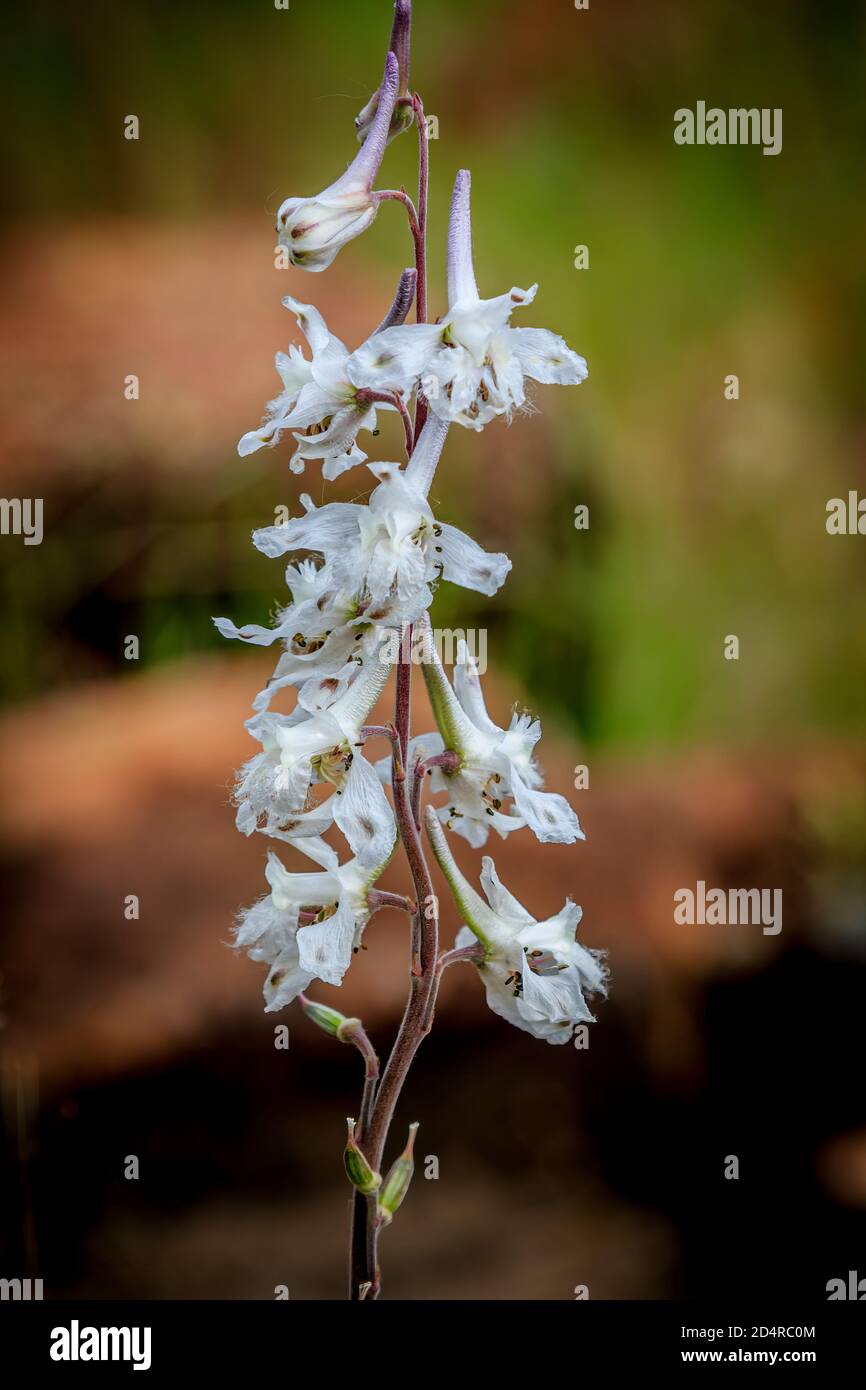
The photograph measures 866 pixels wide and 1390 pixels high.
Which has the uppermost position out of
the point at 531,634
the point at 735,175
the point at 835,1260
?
the point at 735,175

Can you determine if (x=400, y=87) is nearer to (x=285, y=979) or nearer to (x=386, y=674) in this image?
(x=386, y=674)

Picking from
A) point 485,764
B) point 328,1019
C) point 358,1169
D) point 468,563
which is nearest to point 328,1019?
point 328,1019

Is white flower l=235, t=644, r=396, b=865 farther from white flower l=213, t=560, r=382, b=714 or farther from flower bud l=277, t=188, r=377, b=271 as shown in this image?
flower bud l=277, t=188, r=377, b=271

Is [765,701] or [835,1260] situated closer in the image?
[835,1260]

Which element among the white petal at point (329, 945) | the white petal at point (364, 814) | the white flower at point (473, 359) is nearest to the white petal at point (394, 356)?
the white flower at point (473, 359)

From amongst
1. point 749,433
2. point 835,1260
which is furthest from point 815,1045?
point 749,433

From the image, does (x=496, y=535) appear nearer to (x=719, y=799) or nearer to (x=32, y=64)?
(x=719, y=799)
